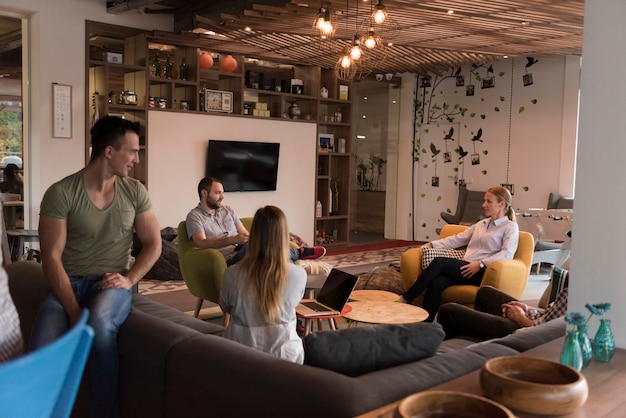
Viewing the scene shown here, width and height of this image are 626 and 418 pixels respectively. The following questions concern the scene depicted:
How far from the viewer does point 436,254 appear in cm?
588

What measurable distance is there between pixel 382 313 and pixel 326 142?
6.56 metres

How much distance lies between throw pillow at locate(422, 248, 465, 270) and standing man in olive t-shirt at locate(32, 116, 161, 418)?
3.29m

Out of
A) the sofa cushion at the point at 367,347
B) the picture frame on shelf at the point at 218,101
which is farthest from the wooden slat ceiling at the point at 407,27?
the sofa cushion at the point at 367,347

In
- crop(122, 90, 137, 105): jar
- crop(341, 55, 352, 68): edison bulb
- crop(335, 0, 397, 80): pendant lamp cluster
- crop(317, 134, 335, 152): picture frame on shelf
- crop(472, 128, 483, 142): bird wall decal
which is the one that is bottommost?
crop(317, 134, 335, 152): picture frame on shelf

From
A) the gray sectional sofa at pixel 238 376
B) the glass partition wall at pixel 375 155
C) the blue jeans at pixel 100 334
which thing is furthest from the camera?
the glass partition wall at pixel 375 155

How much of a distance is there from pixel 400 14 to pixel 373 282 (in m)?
2.71

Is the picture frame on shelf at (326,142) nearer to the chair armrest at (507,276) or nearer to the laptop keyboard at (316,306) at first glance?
the chair armrest at (507,276)

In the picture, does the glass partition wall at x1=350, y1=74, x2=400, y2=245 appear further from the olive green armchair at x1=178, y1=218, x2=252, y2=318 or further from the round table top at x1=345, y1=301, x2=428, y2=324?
the round table top at x1=345, y1=301, x2=428, y2=324

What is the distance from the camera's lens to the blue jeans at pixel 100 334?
2.62m

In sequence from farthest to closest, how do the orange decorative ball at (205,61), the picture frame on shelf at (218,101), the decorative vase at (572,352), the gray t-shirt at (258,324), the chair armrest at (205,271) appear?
the picture frame on shelf at (218,101)
the orange decorative ball at (205,61)
the chair armrest at (205,271)
the gray t-shirt at (258,324)
the decorative vase at (572,352)

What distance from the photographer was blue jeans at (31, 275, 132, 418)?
2623 mm

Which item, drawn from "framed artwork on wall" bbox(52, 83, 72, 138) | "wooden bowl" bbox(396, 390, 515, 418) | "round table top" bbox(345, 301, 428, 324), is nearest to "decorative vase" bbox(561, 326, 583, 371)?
"wooden bowl" bbox(396, 390, 515, 418)

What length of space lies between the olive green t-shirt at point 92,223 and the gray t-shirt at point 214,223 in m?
2.45

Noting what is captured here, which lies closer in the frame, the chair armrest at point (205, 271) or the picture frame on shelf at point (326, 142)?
the chair armrest at point (205, 271)
